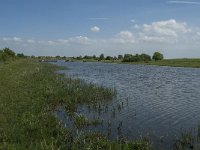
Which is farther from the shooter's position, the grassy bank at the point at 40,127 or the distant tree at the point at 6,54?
the distant tree at the point at 6,54

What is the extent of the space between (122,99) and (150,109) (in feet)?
19.8

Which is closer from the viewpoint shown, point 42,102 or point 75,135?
point 75,135

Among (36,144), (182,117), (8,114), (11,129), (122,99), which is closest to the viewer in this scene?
(36,144)

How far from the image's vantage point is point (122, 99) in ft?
115

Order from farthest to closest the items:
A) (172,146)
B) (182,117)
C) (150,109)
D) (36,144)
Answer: (150,109), (182,117), (172,146), (36,144)

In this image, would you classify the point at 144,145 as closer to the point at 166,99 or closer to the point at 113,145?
the point at 113,145

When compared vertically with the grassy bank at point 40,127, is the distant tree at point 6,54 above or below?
above

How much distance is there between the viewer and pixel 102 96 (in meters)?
35.7

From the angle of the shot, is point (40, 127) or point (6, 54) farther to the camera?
point (6, 54)

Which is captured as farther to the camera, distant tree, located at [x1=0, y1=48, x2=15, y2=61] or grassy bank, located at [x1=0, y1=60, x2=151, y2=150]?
distant tree, located at [x1=0, y1=48, x2=15, y2=61]

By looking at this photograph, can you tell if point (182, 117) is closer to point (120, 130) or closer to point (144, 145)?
point (120, 130)

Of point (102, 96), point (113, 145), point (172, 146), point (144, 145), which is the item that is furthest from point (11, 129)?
point (102, 96)

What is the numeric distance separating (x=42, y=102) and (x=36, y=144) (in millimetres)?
13351

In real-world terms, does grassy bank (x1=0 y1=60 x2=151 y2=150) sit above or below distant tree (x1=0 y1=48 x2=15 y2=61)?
below
